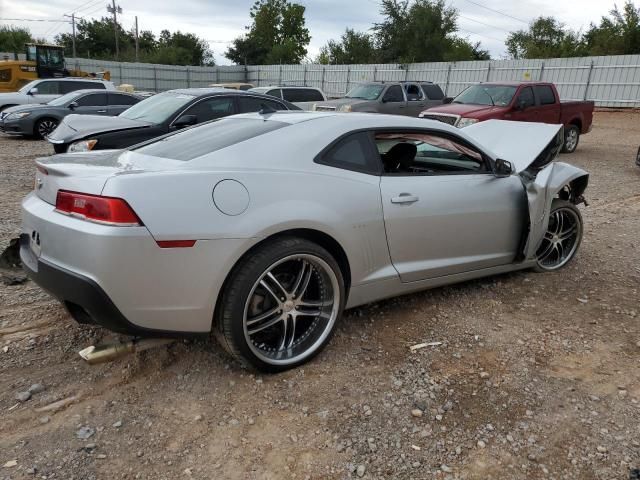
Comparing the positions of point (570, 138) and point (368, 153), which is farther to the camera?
point (570, 138)

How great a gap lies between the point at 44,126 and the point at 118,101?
206 cm

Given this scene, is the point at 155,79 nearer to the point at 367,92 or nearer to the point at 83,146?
the point at 367,92

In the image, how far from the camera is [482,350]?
3.40 meters

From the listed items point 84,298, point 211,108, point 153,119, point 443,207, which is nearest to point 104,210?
point 84,298

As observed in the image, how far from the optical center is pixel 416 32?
→ 3809 centimetres

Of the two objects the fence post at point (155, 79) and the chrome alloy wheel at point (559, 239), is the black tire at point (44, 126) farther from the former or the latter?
the fence post at point (155, 79)

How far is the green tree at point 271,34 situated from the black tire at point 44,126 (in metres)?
51.9

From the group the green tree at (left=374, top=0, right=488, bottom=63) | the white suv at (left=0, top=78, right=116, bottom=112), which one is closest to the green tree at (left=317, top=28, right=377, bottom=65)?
the green tree at (left=374, top=0, right=488, bottom=63)

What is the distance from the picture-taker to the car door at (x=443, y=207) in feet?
11.2

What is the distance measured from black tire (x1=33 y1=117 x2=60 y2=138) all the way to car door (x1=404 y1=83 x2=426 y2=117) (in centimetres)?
985

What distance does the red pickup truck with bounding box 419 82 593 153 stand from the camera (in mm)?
11508

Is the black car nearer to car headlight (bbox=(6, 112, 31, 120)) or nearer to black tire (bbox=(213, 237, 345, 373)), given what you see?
black tire (bbox=(213, 237, 345, 373))

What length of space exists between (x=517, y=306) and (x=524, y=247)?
1.60 ft

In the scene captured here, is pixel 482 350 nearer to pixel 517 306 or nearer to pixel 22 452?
pixel 517 306
